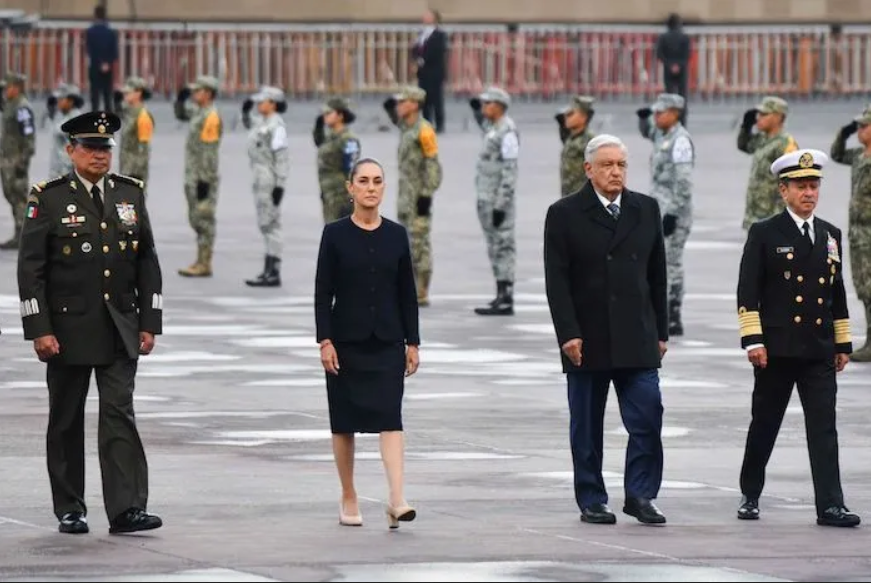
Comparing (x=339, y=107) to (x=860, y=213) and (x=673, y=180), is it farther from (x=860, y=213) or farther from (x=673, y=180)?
(x=860, y=213)

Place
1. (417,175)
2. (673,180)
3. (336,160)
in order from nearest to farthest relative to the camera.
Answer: (673,180)
(417,175)
(336,160)

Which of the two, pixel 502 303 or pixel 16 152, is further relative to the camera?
pixel 16 152

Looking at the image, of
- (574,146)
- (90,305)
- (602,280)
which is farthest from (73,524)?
(574,146)

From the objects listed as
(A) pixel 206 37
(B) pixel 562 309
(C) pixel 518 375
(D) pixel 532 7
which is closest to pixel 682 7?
(D) pixel 532 7

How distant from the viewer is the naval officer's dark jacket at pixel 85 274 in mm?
12719

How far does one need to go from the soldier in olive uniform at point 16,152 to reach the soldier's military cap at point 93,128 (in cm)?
1680

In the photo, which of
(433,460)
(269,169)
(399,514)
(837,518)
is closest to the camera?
(399,514)

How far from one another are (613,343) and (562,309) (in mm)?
285

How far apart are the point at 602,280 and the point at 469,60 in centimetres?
3332

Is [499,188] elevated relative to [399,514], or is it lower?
elevated

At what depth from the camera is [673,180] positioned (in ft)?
73.8

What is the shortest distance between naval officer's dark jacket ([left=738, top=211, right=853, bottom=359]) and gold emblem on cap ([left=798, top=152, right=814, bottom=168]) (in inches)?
10.2

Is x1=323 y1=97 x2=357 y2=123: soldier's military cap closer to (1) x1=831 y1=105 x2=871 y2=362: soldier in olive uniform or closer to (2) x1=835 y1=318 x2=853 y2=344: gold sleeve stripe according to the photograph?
(1) x1=831 y1=105 x2=871 y2=362: soldier in olive uniform

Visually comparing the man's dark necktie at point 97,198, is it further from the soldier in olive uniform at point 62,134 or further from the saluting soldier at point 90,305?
the soldier in olive uniform at point 62,134
